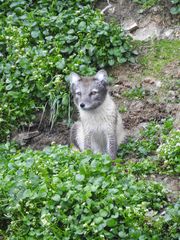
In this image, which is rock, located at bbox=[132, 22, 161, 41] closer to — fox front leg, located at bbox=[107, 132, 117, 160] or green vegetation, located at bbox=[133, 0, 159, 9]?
green vegetation, located at bbox=[133, 0, 159, 9]

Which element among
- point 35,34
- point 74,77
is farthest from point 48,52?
point 74,77

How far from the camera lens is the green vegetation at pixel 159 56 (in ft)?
42.0

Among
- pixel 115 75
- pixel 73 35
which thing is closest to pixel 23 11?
pixel 73 35

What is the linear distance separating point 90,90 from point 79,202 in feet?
10.5

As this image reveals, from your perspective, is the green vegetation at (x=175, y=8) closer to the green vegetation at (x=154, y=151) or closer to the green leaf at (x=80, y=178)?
the green vegetation at (x=154, y=151)

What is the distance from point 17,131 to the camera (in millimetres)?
12633

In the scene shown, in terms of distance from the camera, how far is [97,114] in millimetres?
11695

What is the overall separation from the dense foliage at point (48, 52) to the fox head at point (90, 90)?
607 mm

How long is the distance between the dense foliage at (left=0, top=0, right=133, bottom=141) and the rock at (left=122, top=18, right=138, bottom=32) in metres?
0.52

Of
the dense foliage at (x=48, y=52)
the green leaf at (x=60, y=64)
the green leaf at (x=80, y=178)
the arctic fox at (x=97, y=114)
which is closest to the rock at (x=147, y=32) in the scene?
the dense foliage at (x=48, y=52)

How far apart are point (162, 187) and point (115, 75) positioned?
13.5 feet

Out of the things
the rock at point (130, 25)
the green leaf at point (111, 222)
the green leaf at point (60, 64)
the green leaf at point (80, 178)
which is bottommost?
the green leaf at point (111, 222)

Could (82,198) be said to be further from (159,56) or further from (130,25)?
(130,25)

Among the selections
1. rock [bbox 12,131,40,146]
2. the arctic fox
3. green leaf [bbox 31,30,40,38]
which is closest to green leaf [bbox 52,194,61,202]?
the arctic fox
